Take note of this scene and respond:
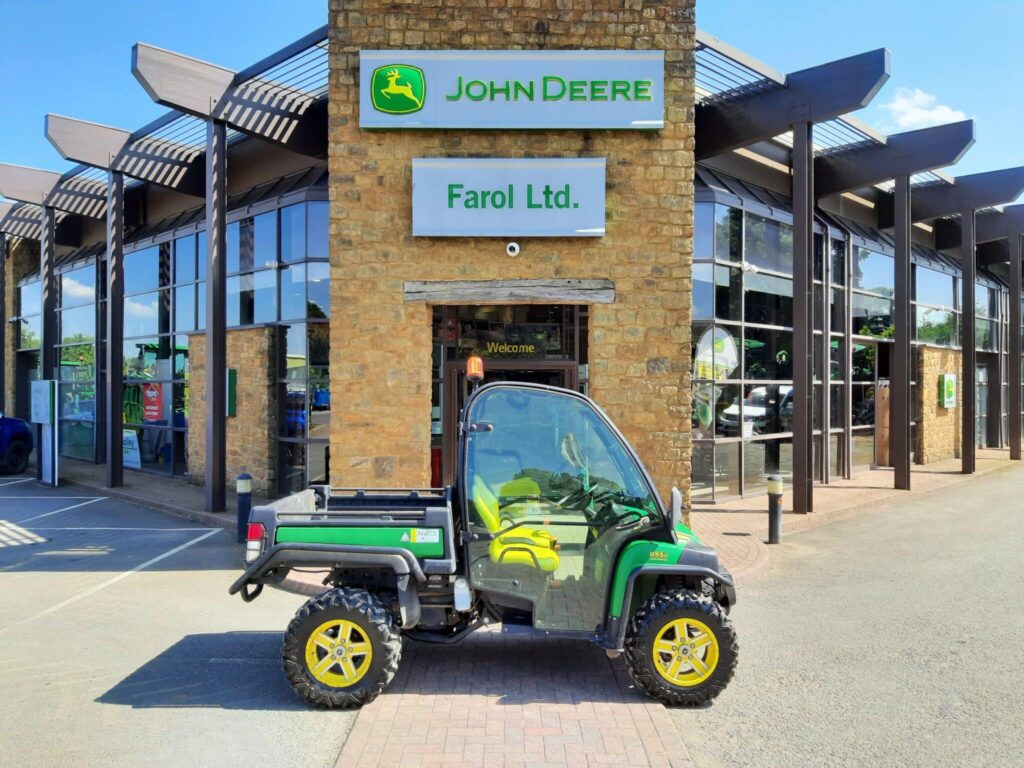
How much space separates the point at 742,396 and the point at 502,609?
8.78m

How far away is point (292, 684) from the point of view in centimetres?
454

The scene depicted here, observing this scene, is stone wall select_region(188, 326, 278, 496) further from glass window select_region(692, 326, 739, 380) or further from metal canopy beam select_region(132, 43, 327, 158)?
glass window select_region(692, 326, 739, 380)

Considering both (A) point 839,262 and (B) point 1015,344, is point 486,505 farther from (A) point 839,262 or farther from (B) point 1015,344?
(B) point 1015,344

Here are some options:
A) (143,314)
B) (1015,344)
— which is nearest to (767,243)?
(1015,344)

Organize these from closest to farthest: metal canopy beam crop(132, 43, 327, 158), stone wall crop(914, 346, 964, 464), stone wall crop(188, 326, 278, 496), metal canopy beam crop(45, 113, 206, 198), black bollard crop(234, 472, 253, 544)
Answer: black bollard crop(234, 472, 253, 544) → metal canopy beam crop(132, 43, 327, 158) → stone wall crop(188, 326, 278, 496) → metal canopy beam crop(45, 113, 206, 198) → stone wall crop(914, 346, 964, 464)

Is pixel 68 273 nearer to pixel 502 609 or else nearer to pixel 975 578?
pixel 502 609

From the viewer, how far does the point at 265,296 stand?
12609mm

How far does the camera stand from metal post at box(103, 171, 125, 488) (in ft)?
44.7

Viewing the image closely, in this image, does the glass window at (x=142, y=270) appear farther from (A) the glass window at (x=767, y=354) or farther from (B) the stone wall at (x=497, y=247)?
(A) the glass window at (x=767, y=354)

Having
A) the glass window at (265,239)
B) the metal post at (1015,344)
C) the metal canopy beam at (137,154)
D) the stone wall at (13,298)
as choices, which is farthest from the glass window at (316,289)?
the metal post at (1015,344)

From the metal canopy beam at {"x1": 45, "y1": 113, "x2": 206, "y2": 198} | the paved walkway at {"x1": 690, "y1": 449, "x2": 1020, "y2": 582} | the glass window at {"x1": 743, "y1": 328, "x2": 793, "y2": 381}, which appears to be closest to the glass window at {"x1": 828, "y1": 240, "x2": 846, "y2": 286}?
the glass window at {"x1": 743, "y1": 328, "x2": 793, "y2": 381}

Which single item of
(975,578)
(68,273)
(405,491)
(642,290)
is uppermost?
(68,273)

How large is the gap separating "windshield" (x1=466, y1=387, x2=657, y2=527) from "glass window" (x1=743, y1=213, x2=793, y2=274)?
29.6 feet

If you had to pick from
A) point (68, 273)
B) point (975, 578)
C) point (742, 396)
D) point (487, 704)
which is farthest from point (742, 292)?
point (68, 273)
